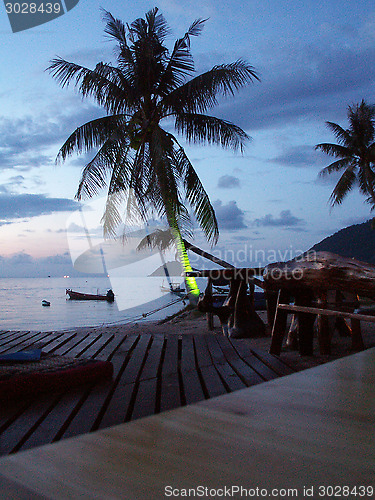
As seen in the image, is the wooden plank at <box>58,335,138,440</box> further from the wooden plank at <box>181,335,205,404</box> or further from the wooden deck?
the wooden plank at <box>181,335,205,404</box>

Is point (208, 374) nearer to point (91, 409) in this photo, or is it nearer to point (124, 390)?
point (124, 390)

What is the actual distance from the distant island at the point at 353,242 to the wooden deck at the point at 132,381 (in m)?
37.5

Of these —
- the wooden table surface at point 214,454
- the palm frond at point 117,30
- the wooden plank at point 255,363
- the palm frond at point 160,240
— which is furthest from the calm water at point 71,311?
the wooden table surface at point 214,454

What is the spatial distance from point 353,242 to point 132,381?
143 ft

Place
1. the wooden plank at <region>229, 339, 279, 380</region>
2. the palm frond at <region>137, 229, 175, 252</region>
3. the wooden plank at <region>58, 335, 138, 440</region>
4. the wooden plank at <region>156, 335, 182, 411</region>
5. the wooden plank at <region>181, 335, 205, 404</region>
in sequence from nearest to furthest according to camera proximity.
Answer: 1. the wooden plank at <region>58, 335, 138, 440</region>
2. the wooden plank at <region>156, 335, 182, 411</region>
3. the wooden plank at <region>181, 335, 205, 404</region>
4. the wooden plank at <region>229, 339, 279, 380</region>
5. the palm frond at <region>137, 229, 175, 252</region>

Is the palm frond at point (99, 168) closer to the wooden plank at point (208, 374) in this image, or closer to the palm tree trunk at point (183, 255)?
the palm tree trunk at point (183, 255)

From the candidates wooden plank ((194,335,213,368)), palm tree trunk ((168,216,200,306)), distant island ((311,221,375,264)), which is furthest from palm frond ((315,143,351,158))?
wooden plank ((194,335,213,368))

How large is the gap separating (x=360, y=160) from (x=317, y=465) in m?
25.1

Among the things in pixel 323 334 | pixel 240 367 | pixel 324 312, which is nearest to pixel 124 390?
pixel 240 367

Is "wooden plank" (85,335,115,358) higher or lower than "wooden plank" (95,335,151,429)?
lower

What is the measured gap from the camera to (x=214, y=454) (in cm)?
30

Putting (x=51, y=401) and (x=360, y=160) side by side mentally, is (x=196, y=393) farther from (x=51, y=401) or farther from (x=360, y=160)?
(x=360, y=160)

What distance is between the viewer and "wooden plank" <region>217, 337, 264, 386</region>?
103 inches

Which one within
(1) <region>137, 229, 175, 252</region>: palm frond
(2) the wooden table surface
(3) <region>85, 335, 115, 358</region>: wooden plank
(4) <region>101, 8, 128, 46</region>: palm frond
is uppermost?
(4) <region>101, 8, 128, 46</region>: palm frond
